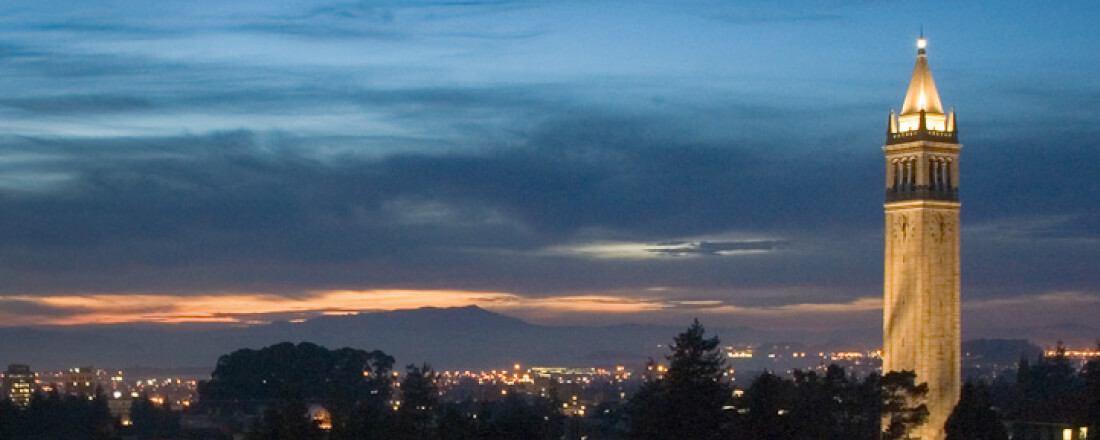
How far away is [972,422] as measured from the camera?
72.7m

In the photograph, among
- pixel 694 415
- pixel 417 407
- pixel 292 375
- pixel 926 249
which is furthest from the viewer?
pixel 292 375

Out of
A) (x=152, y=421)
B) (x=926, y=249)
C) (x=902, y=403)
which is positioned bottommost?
(x=152, y=421)

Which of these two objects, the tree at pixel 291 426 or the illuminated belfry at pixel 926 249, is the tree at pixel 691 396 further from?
the illuminated belfry at pixel 926 249

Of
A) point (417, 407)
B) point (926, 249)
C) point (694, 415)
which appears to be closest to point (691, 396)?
point (694, 415)

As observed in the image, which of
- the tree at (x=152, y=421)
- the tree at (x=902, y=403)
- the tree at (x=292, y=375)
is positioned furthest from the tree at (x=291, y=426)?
the tree at (x=292, y=375)

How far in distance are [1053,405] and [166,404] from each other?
70.1 meters

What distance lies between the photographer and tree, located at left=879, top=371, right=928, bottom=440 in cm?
7431

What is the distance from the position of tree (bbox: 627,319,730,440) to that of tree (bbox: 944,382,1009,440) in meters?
12.7

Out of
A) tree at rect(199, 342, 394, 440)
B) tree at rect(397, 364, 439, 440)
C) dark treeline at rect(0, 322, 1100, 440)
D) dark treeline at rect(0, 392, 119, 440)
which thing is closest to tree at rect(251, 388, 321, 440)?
dark treeline at rect(0, 322, 1100, 440)

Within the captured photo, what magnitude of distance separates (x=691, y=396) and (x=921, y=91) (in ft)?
70.4

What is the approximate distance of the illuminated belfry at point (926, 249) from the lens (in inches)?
3036

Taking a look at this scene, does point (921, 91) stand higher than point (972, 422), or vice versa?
point (921, 91)

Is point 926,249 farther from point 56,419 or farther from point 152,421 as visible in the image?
point 152,421

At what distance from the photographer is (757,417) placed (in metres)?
62.5
